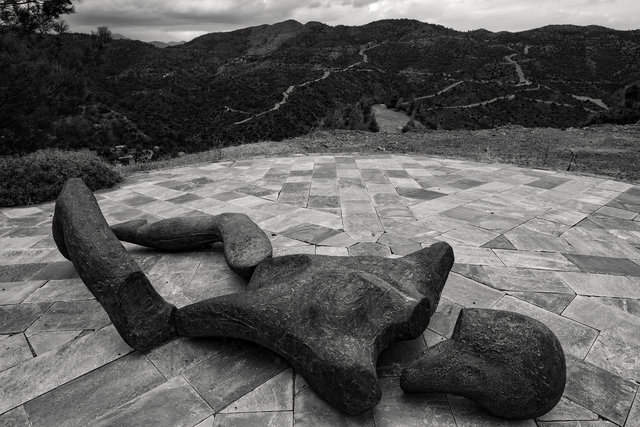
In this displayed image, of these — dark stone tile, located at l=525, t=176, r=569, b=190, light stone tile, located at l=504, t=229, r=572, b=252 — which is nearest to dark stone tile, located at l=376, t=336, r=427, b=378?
light stone tile, located at l=504, t=229, r=572, b=252

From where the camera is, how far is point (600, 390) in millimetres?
2117

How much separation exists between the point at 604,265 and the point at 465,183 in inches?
122

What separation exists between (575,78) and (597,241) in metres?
47.6

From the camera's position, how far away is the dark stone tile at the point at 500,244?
4.00 m

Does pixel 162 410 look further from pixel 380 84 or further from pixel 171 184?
pixel 380 84

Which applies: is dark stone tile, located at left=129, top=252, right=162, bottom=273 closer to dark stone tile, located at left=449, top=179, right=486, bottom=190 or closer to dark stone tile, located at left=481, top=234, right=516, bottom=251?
dark stone tile, located at left=481, top=234, right=516, bottom=251

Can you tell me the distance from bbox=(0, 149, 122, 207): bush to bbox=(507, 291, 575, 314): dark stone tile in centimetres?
686

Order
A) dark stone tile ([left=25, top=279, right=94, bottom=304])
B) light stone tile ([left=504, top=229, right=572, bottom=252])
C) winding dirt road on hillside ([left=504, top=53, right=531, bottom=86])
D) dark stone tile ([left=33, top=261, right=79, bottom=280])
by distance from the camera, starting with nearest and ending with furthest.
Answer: dark stone tile ([left=25, top=279, right=94, bottom=304])
dark stone tile ([left=33, top=261, right=79, bottom=280])
light stone tile ([left=504, top=229, right=572, bottom=252])
winding dirt road on hillside ([left=504, top=53, right=531, bottom=86])

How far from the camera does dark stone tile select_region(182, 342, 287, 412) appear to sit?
2.04 m

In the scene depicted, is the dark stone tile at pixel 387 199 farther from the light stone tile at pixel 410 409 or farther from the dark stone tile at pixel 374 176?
the light stone tile at pixel 410 409

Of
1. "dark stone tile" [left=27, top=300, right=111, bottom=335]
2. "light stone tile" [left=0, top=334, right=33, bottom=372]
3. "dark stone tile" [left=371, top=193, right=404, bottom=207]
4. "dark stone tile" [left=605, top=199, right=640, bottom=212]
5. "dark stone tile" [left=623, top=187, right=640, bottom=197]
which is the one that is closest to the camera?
"light stone tile" [left=0, top=334, right=33, bottom=372]

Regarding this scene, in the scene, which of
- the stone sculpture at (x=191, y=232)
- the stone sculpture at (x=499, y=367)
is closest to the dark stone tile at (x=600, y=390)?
the stone sculpture at (x=499, y=367)

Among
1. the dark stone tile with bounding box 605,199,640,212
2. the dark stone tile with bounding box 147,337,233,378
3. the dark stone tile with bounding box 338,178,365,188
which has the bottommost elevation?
the dark stone tile with bounding box 605,199,640,212

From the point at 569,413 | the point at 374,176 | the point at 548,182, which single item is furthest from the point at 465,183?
the point at 569,413
